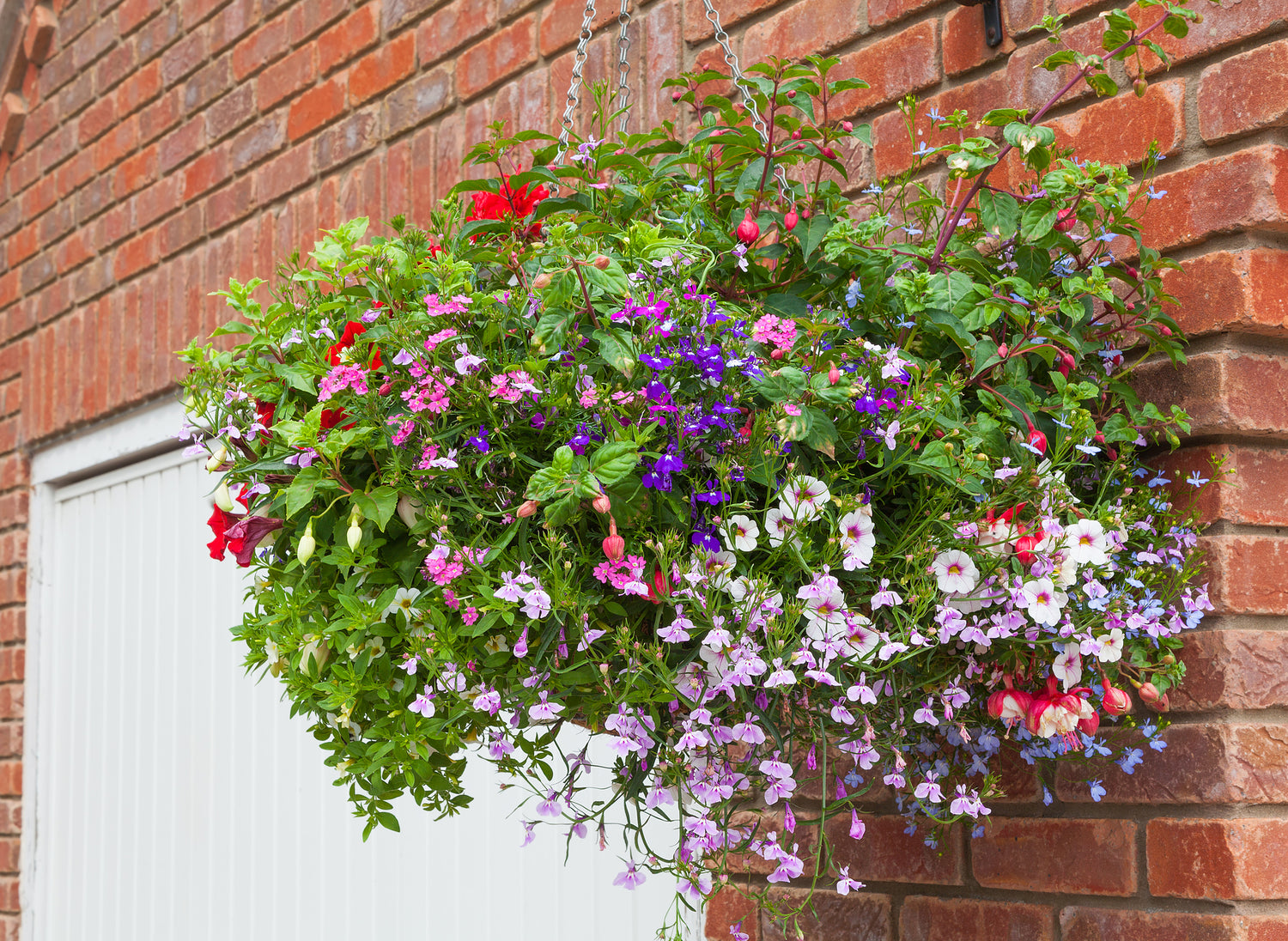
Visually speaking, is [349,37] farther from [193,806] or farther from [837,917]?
[837,917]

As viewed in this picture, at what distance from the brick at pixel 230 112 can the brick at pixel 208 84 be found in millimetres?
25

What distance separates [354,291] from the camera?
3.70ft

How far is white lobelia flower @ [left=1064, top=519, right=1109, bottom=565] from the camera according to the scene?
3.11 ft

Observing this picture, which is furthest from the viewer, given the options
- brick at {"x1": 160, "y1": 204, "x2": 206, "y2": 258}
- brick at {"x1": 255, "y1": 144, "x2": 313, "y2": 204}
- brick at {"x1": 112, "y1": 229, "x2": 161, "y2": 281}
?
brick at {"x1": 112, "y1": 229, "x2": 161, "y2": 281}

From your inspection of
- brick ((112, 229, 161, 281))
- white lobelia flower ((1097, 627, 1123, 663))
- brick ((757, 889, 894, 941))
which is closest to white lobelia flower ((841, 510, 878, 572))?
white lobelia flower ((1097, 627, 1123, 663))

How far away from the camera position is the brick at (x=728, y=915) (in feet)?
5.14

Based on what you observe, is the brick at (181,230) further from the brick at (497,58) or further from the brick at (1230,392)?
the brick at (1230,392)

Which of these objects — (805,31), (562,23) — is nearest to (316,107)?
(562,23)

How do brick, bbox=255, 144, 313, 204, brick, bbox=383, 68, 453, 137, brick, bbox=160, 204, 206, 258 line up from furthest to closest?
brick, bbox=160, 204, 206, 258
brick, bbox=255, 144, 313, 204
brick, bbox=383, 68, 453, 137

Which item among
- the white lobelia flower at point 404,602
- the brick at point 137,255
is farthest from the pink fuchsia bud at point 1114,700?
the brick at point 137,255

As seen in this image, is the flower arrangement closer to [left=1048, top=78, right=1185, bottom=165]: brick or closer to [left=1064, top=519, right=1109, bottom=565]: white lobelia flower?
[left=1064, top=519, right=1109, bottom=565]: white lobelia flower

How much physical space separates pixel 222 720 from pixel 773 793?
1889 mm

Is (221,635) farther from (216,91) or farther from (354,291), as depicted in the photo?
(354,291)

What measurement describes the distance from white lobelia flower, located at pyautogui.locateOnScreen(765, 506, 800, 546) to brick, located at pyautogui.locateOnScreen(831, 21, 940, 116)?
2.50 feet
